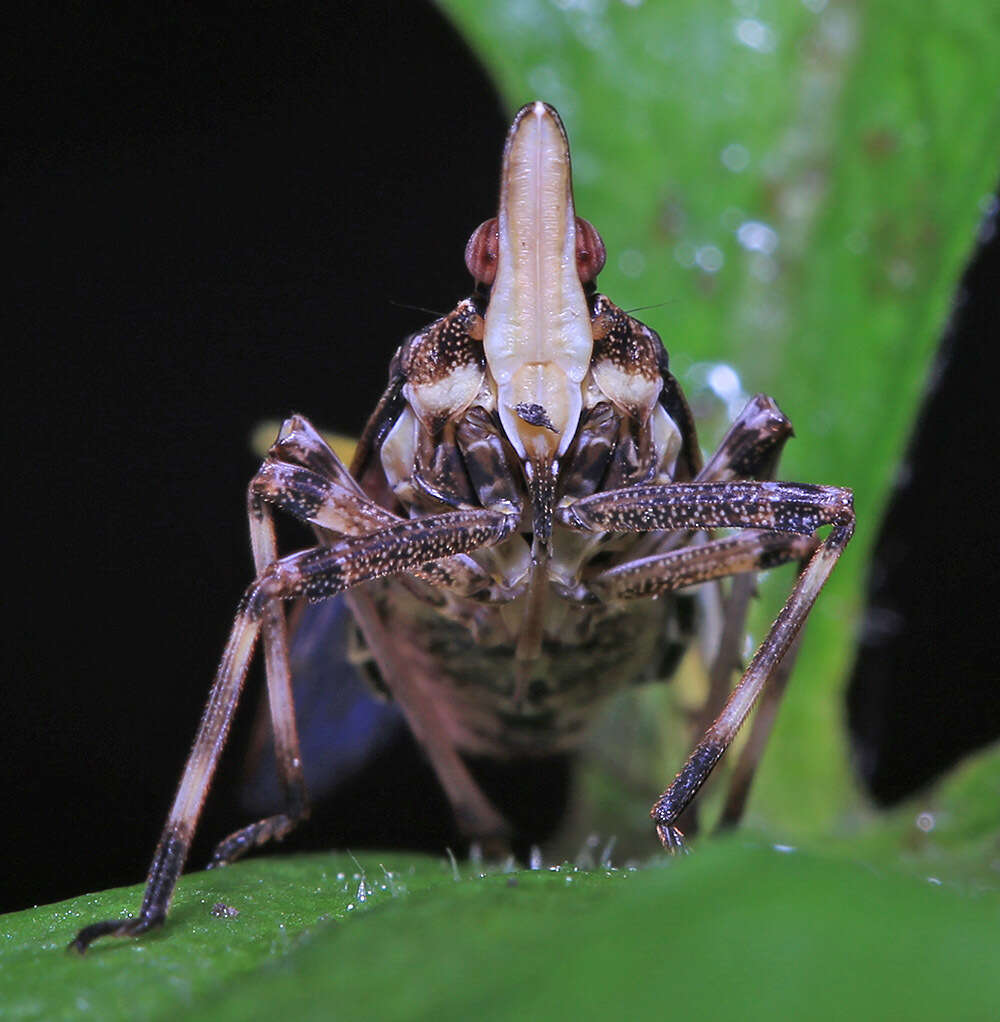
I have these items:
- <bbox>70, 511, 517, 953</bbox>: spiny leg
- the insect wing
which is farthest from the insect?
the insect wing

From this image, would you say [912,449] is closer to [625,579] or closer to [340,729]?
[625,579]

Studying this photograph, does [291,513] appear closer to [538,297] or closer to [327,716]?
[538,297]

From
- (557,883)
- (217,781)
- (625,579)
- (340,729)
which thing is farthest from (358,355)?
(557,883)

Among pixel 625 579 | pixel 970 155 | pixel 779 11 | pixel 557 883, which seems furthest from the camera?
pixel 779 11

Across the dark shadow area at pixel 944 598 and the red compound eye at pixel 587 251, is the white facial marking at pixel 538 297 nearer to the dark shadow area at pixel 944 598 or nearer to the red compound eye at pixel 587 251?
the red compound eye at pixel 587 251

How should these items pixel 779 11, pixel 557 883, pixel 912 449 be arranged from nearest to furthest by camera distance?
pixel 557 883 → pixel 779 11 → pixel 912 449

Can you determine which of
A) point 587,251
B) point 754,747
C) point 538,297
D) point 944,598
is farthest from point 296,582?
point 944,598

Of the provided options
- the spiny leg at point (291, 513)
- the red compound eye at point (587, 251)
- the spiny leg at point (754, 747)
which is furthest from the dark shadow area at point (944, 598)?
the spiny leg at point (291, 513)
